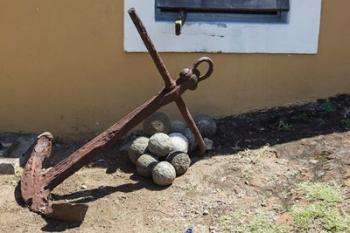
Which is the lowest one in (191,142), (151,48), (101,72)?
(191,142)

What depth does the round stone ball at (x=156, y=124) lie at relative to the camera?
4.71 m

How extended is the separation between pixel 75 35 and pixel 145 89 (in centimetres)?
69

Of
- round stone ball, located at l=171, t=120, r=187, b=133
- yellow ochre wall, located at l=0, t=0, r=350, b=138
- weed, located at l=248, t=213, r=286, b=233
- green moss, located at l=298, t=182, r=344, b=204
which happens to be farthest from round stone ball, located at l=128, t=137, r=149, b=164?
green moss, located at l=298, t=182, r=344, b=204

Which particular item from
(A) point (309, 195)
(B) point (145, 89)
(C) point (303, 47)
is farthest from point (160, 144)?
(C) point (303, 47)

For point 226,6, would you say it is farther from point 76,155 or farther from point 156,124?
point 76,155

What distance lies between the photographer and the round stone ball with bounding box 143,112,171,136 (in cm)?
471

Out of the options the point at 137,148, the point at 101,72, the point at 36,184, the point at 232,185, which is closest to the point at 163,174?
the point at 137,148

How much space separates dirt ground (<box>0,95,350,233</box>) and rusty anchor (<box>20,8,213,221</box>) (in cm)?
13

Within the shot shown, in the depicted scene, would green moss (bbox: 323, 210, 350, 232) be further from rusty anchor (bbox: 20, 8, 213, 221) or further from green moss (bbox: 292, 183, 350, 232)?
rusty anchor (bbox: 20, 8, 213, 221)

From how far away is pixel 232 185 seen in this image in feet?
14.2

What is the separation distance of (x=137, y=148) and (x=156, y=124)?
0.27m

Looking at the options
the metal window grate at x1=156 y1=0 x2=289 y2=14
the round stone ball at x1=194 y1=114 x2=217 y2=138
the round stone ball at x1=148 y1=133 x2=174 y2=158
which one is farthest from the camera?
the metal window grate at x1=156 y1=0 x2=289 y2=14

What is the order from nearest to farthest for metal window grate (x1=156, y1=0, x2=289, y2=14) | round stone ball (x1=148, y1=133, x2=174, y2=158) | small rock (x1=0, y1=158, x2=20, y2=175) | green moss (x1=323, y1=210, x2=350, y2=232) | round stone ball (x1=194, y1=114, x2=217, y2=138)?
green moss (x1=323, y1=210, x2=350, y2=232), round stone ball (x1=148, y1=133, x2=174, y2=158), small rock (x1=0, y1=158, x2=20, y2=175), round stone ball (x1=194, y1=114, x2=217, y2=138), metal window grate (x1=156, y1=0, x2=289, y2=14)

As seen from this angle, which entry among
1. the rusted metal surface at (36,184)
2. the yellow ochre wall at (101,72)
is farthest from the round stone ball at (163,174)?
the yellow ochre wall at (101,72)
